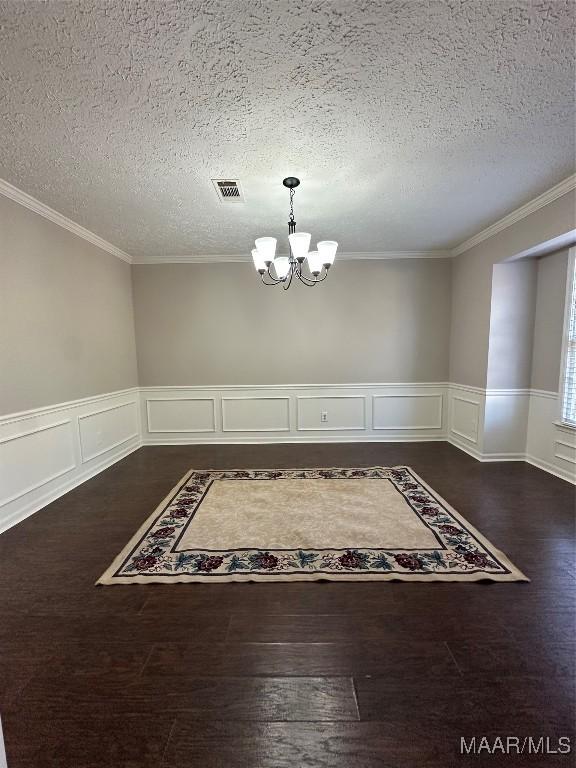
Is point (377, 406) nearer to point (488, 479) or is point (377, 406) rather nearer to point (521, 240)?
point (488, 479)

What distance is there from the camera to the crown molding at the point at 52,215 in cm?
259

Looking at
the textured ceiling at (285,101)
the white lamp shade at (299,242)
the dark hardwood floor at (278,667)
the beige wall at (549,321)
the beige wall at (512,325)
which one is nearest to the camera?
the dark hardwood floor at (278,667)

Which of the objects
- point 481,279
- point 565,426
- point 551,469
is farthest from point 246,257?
point 551,469

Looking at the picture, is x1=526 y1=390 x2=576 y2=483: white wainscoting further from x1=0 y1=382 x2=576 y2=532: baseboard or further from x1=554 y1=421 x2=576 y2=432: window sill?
x1=0 y1=382 x2=576 y2=532: baseboard

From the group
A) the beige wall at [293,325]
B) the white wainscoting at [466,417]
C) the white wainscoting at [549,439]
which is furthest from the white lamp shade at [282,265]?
the white wainscoting at [549,439]

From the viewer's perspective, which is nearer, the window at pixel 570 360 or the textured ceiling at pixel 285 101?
the textured ceiling at pixel 285 101

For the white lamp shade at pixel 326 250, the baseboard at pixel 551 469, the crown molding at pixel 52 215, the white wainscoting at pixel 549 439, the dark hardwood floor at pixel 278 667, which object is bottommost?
the dark hardwood floor at pixel 278 667

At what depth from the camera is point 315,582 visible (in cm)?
191

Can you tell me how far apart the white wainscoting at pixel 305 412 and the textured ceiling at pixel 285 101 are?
253cm

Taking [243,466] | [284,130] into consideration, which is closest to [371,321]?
[243,466]

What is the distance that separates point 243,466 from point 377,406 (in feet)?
7.19

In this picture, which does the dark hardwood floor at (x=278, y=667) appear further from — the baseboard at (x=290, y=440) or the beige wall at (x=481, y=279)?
the baseboard at (x=290, y=440)

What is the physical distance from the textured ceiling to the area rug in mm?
2669

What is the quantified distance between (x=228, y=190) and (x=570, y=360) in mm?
3693
